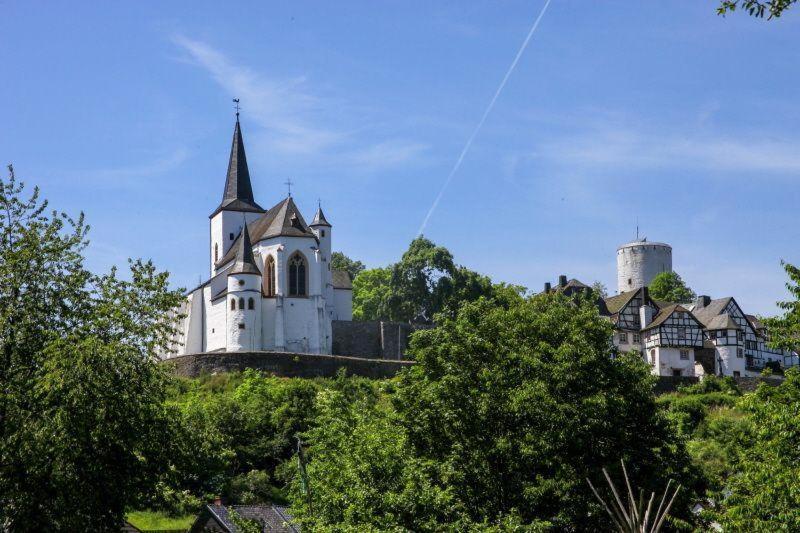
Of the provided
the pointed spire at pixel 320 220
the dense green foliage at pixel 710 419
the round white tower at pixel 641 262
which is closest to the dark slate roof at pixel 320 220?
the pointed spire at pixel 320 220

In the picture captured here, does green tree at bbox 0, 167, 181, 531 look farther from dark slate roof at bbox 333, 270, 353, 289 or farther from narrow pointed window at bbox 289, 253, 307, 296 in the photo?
dark slate roof at bbox 333, 270, 353, 289

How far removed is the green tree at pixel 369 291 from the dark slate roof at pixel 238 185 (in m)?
12.5

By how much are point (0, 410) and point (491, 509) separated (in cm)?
1342

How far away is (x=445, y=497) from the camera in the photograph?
30234 millimetres

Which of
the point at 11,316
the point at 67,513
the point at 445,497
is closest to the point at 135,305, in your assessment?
the point at 11,316

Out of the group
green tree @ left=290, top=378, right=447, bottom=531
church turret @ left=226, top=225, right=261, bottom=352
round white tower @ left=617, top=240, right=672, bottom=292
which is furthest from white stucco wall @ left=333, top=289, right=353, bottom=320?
green tree @ left=290, top=378, right=447, bottom=531

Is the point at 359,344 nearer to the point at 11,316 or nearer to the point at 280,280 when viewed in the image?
the point at 280,280

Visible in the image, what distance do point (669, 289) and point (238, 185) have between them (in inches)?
1650

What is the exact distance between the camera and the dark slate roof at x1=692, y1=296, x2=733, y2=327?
303 feet

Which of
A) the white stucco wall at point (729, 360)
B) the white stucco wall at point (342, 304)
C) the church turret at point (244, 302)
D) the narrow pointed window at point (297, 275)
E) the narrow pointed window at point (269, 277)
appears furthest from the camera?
the white stucco wall at point (342, 304)

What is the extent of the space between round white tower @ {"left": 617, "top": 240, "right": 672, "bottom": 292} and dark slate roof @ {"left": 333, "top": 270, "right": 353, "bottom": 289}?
42487mm

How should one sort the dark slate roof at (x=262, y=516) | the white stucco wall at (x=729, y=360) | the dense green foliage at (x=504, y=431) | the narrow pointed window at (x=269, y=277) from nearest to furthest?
the dense green foliage at (x=504, y=431) → the dark slate roof at (x=262, y=516) → the narrow pointed window at (x=269, y=277) → the white stucco wall at (x=729, y=360)

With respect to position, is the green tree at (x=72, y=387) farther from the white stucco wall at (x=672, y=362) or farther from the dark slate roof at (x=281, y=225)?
the white stucco wall at (x=672, y=362)

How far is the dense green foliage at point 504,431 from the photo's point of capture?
32469 millimetres
